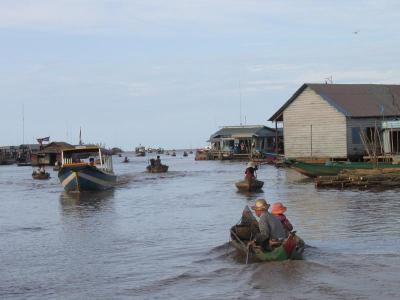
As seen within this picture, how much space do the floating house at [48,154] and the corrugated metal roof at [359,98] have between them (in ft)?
127

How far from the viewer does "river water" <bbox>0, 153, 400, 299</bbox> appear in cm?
1159

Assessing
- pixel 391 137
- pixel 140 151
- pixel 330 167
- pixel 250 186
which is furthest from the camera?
pixel 140 151

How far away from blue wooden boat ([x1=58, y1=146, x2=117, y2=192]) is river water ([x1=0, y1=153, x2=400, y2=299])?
445cm

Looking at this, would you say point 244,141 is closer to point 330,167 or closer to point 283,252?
point 330,167

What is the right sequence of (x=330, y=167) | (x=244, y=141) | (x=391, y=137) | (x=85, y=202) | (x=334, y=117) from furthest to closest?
(x=244, y=141) → (x=334, y=117) → (x=391, y=137) → (x=330, y=167) → (x=85, y=202)

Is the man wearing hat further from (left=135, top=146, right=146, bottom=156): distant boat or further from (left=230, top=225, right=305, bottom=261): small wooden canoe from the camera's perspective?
(left=135, top=146, right=146, bottom=156): distant boat

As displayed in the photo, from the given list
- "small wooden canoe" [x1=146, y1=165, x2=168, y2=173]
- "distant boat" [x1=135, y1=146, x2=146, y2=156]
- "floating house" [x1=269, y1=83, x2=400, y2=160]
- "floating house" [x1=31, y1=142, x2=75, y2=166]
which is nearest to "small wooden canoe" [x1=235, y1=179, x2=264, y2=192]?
"floating house" [x1=269, y1=83, x2=400, y2=160]

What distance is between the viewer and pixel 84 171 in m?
33.2

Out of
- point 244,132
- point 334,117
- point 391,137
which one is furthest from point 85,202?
point 244,132

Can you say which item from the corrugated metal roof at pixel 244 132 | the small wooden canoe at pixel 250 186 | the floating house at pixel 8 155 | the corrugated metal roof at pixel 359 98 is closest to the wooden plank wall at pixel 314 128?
the corrugated metal roof at pixel 359 98

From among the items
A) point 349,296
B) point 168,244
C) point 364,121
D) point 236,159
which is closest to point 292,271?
point 349,296

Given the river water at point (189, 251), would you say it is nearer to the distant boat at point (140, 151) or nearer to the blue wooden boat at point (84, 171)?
the blue wooden boat at point (84, 171)

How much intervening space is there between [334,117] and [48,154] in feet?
160

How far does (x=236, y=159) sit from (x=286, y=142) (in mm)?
25829
